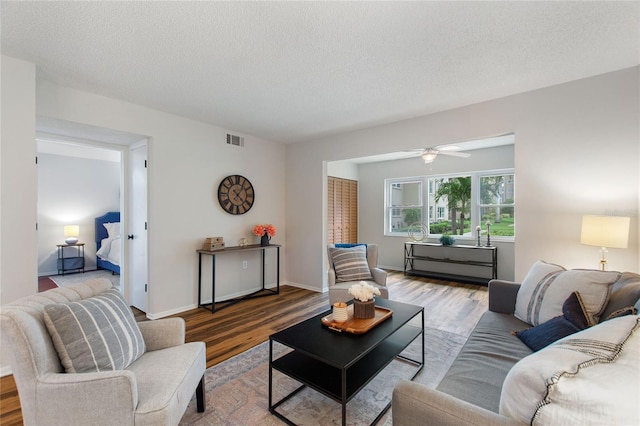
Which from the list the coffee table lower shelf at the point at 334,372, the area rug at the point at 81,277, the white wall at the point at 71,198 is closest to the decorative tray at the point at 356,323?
the coffee table lower shelf at the point at 334,372

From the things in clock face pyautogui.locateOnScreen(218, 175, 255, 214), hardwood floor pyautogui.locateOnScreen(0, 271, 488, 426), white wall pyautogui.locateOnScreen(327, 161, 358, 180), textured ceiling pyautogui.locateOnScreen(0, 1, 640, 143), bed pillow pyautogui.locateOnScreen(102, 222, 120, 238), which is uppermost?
textured ceiling pyautogui.locateOnScreen(0, 1, 640, 143)

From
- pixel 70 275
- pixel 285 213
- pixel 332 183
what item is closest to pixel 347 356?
pixel 285 213

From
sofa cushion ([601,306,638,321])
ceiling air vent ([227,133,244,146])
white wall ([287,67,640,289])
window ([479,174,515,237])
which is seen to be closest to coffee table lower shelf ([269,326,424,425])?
sofa cushion ([601,306,638,321])

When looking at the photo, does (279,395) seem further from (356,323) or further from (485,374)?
(485,374)

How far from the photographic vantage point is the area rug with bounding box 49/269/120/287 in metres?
5.14

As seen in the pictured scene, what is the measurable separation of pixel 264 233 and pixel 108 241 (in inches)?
152

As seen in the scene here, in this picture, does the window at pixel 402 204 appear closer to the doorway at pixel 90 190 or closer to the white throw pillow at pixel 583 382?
the doorway at pixel 90 190

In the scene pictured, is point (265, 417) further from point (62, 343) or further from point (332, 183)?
point (332, 183)

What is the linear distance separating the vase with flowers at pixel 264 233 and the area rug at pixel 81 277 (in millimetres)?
2862

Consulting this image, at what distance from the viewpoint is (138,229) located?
149 inches

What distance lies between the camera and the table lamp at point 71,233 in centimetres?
575

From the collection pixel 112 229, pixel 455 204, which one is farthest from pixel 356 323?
pixel 112 229

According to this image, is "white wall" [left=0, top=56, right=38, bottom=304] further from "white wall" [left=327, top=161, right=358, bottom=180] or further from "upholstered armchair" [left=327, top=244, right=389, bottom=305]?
"white wall" [left=327, top=161, right=358, bottom=180]

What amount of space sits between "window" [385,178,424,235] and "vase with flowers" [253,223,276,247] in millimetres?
3200
